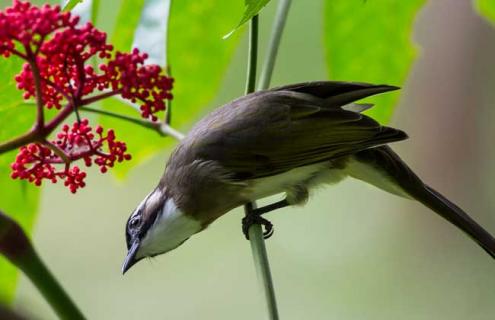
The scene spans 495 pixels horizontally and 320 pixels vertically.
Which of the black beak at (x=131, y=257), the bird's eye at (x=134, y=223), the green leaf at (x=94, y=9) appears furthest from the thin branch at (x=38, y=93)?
the bird's eye at (x=134, y=223)

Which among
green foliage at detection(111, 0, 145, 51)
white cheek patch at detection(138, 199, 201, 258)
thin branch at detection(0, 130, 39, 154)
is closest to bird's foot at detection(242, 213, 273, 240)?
white cheek patch at detection(138, 199, 201, 258)

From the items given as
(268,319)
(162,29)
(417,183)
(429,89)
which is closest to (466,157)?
(429,89)

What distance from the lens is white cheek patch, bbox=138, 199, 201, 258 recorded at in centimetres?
313

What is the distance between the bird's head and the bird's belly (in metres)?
0.26

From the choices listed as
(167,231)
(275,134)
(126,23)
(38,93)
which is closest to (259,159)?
(275,134)

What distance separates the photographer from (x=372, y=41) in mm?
2578

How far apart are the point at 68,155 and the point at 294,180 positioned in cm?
135

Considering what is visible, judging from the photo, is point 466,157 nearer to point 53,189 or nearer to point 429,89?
point 429,89

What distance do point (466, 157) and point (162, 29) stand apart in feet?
13.3

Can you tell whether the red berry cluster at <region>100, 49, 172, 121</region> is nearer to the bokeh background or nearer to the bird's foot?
the bird's foot

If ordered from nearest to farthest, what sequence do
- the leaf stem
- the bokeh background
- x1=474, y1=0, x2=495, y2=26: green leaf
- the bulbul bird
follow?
the leaf stem, x1=474, y1=0, x2=495, y2=26: green leaf, the bulbul bird, the bokeh background

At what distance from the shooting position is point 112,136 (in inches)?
87.0

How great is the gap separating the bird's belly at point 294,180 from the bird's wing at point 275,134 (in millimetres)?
44

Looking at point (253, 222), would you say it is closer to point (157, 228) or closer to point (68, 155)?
point (68, 155)
